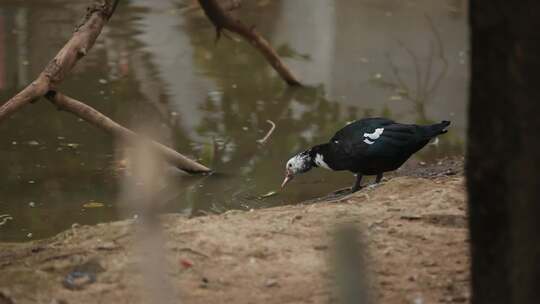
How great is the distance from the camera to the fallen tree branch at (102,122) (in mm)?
6711

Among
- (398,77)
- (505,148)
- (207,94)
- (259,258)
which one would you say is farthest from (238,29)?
(505,148)

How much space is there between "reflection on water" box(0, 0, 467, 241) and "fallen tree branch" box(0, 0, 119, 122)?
0.65 meters

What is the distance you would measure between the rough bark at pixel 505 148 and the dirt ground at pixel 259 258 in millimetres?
807

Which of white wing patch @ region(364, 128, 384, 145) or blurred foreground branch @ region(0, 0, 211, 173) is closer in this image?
white wing patch @ region(364, 128, 384, 145)

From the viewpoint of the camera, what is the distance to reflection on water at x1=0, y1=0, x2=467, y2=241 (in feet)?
22.9

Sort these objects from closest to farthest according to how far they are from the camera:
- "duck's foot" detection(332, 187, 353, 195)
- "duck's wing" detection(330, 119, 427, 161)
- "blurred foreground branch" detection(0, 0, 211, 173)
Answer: "duck's wing" detection(330, 119, 427, 161)
"blurred foreground branch" detection(0, 0, 211, 173)
"duck's foot" detection(332, 187, 353, 195)

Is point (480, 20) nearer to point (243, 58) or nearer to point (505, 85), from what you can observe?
point (505, 85)

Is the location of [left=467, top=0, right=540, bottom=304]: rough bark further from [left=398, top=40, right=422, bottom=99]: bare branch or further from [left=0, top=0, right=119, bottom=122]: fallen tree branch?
[left=398, top=40, right=422, bottom=99]: bare branch

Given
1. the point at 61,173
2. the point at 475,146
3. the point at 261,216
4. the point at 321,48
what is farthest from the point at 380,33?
the point at 475,146

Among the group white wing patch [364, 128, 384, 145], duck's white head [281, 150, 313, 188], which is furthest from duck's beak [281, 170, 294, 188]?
white wing patch [364, 128, 384, 145]

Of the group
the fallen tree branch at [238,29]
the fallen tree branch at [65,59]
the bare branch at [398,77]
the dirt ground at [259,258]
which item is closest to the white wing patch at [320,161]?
the dirt ground at [259,258]

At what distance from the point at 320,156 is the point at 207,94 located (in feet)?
8.97

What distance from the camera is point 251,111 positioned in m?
8.95

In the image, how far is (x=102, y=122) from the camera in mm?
6887
